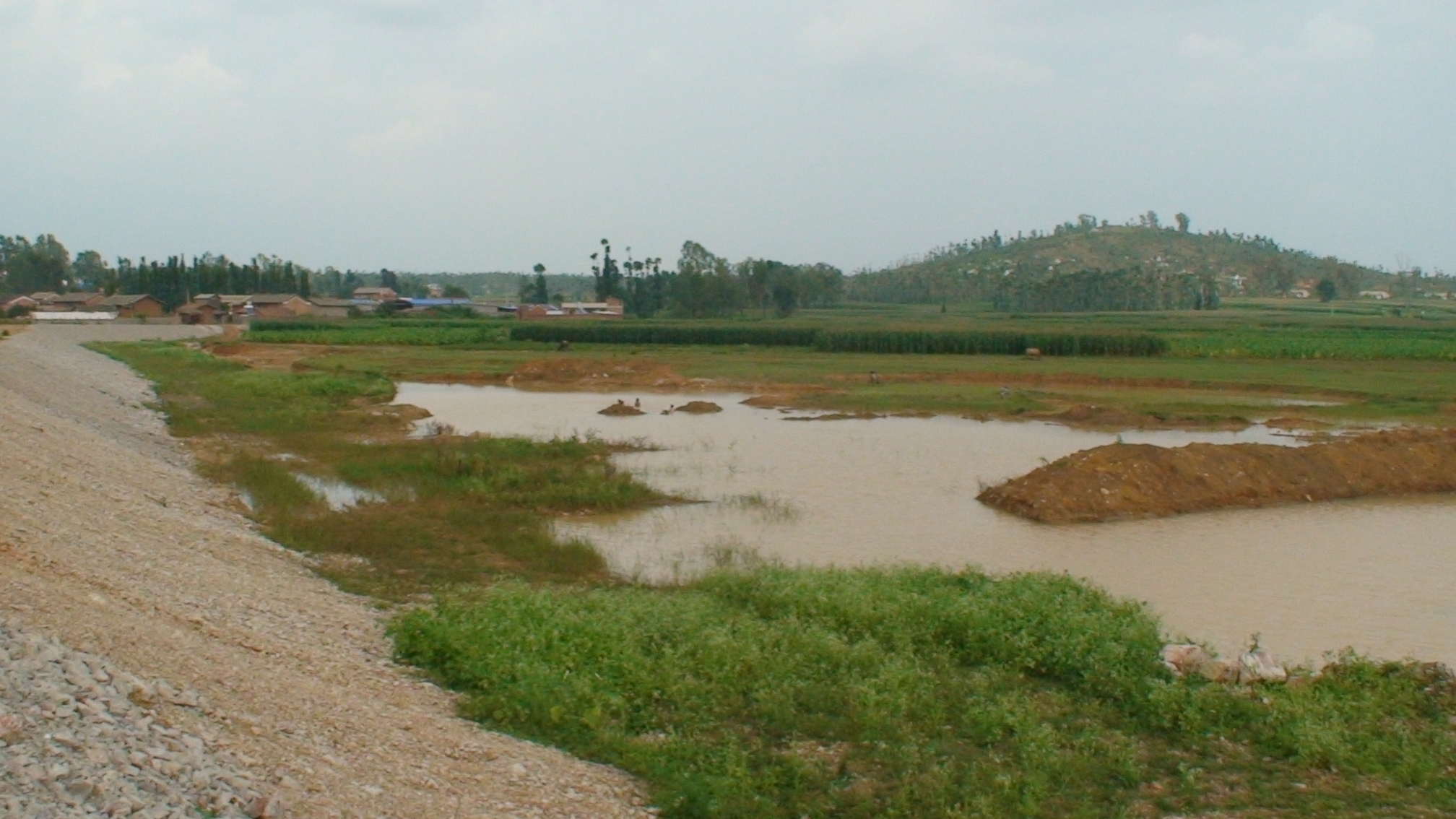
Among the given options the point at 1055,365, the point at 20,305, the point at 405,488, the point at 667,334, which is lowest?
the point at 405,488

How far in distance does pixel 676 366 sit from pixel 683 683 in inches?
1784

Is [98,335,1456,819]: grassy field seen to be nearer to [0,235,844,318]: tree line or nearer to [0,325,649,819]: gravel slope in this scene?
[0,325,649,819]: gravel slope

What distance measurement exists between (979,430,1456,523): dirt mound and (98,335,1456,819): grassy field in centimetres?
716

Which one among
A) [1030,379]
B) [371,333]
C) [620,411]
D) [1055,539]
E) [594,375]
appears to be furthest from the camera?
[371,333]

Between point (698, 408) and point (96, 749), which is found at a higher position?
point (96, 749)

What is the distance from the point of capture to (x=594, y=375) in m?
51.8

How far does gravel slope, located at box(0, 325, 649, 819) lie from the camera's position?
666 cm

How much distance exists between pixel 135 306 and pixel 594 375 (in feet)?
251

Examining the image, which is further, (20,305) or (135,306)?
(20,305)

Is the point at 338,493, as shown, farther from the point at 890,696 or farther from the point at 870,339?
the point at 870,339

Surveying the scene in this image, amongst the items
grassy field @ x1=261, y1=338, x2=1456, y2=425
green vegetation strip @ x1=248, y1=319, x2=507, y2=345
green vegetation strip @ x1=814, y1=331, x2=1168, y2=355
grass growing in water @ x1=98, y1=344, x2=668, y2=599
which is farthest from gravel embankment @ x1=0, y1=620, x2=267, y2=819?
green vegetation strip @ x1=248, y1=319, x2=507, y2=345

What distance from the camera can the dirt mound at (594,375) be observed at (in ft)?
163

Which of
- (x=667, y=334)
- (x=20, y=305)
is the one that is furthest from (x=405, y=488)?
(x=20, y=305)

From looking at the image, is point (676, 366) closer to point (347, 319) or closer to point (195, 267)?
point (347, 319)
